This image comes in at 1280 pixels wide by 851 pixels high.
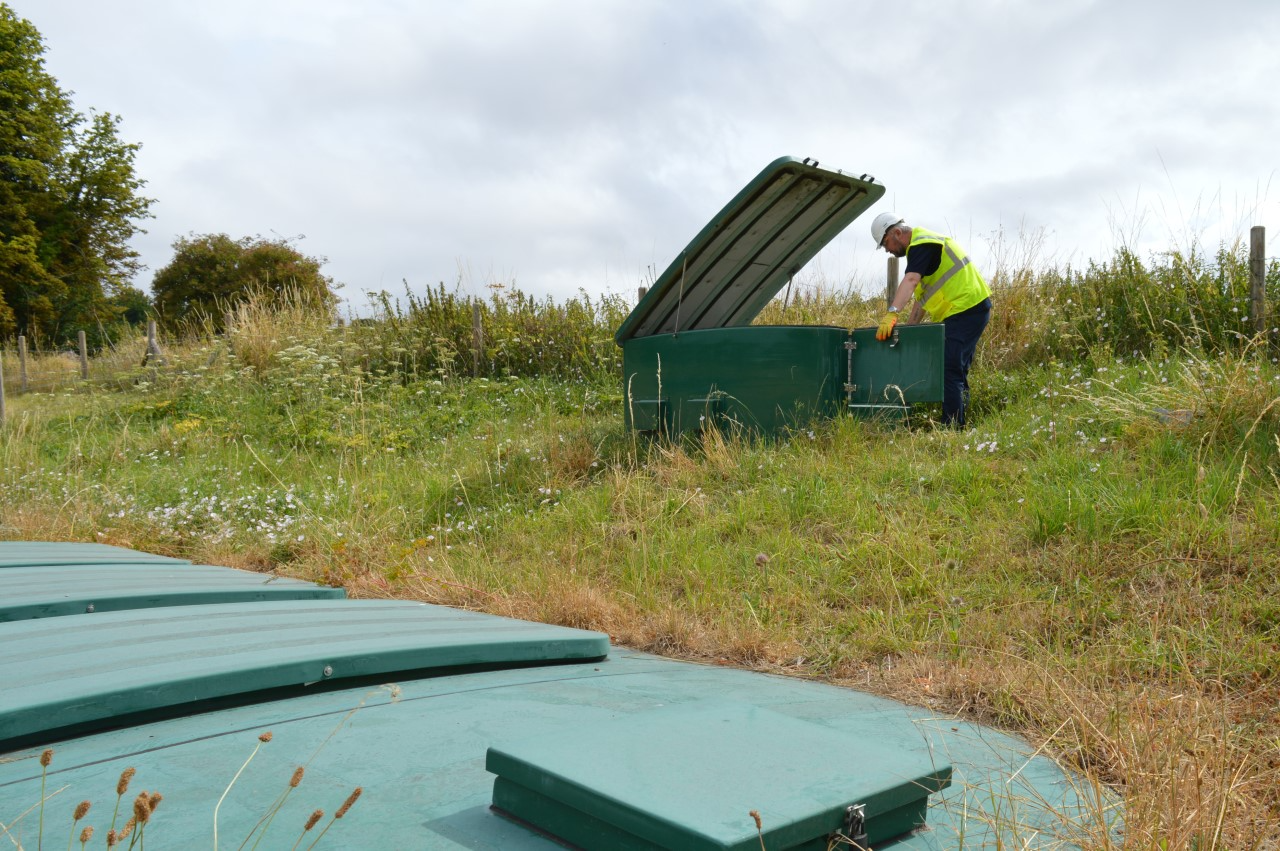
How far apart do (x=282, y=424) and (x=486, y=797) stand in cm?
968

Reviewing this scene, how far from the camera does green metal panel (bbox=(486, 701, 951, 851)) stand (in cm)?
113

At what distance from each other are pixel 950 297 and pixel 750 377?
6.10 feet

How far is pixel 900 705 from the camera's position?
2502mm

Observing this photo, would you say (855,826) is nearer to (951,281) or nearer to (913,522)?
(913,522)

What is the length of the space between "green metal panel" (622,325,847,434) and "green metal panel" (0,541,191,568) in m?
3.96

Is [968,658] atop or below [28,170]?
below

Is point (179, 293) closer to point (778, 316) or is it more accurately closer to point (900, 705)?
point (778, 316)

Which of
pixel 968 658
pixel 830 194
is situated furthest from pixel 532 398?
pixel 968 658

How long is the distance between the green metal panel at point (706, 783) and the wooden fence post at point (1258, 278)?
7914 millimetres

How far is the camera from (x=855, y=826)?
1.22m

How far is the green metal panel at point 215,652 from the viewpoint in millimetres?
1646

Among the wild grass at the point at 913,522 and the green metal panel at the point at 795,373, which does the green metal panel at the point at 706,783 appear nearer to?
the wild grass at the point at 913,522

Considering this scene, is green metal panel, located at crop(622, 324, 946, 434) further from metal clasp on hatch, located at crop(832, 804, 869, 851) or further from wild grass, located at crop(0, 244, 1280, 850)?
metal clasp on hatch, located at crop(832, 804, 869, 851)

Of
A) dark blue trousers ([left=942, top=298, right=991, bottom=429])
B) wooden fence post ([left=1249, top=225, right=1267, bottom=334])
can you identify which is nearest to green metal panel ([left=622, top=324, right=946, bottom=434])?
dark blue trousers ([left=942, top=298, right=991, bottom=429])
